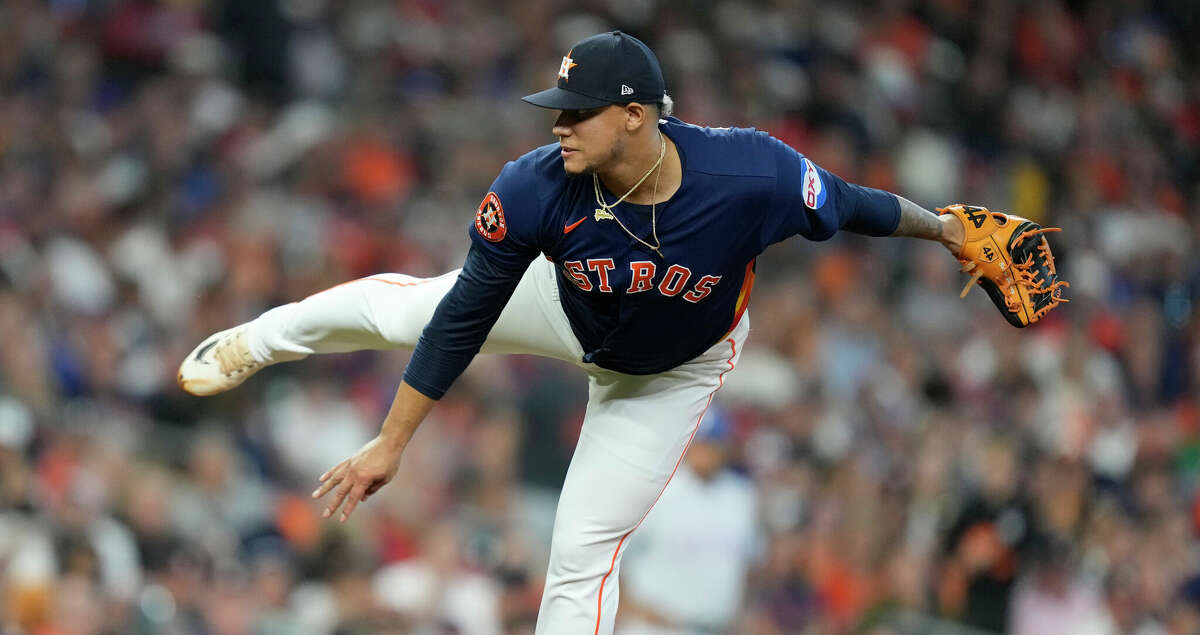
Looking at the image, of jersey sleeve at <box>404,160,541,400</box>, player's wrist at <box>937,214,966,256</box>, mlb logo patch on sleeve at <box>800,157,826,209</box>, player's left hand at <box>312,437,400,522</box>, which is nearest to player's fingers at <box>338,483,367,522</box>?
player's left hand at <box>312,437,400,522</box>

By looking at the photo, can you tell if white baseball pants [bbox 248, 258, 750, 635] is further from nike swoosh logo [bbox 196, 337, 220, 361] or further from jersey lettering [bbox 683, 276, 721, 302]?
nike swoosh logo [bbox 196, 337, 220, 361]

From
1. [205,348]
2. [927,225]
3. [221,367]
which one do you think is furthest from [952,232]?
[205,348]

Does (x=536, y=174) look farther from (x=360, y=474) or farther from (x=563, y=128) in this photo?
(x=360, y=474)

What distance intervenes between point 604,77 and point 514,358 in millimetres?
4666

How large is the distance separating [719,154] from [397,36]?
21.8ft

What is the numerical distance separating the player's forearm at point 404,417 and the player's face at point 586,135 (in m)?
0.73

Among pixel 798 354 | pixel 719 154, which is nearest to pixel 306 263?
pixel 798 354

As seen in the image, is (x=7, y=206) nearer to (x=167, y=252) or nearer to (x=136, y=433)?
(x=167, y=252)

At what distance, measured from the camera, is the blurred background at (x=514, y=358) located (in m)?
6.76

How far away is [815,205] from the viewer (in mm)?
3885

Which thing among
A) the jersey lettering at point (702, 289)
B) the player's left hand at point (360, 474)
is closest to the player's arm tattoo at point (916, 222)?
the jersey lettering at point (702, 289)

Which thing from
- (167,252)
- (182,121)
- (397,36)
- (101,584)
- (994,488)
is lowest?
(101,584)

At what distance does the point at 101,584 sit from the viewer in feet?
20.9

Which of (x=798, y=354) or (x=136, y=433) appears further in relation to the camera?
(x=798, y=354)
